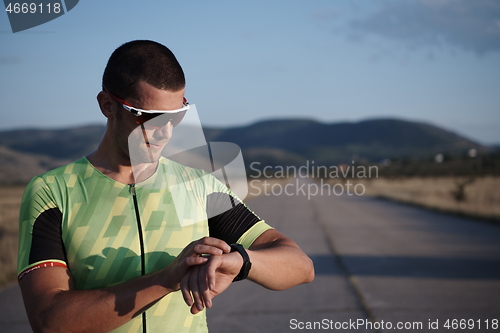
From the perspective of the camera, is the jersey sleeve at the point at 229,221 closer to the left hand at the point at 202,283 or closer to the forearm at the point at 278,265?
the forearm at the point at 278,265

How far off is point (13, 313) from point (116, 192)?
5460mm

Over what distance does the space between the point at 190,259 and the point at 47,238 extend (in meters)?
0.50

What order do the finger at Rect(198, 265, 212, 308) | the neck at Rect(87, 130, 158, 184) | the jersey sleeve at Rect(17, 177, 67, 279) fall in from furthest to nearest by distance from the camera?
1. the neck at Rect(87, 130, 158, 184)
2. the jersey sleeve at Rect(17, 177, 67, 279)
3. the finger at Rect(198, 265, 212, 308)

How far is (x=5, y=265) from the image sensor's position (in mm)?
9031

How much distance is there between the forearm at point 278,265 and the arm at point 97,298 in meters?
0.18

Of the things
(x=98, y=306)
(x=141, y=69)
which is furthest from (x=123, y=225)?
(x=141, y=69)

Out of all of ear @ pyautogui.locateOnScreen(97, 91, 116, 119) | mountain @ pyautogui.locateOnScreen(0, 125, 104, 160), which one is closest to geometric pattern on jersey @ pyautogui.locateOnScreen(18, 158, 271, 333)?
ear @ pyautogui.locateOnScreen(97, 91, 116, 119)

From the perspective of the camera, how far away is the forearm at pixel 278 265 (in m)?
1.71

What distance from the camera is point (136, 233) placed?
1810 mm

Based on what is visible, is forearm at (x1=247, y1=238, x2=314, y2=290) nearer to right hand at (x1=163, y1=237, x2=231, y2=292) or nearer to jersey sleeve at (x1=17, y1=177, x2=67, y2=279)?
right hand at (x1=163, y1=237, x2=231, y2=292)

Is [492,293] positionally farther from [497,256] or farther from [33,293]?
[33,293]

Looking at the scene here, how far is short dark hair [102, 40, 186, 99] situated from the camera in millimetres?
1697

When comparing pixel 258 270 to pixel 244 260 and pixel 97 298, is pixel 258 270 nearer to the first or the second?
pixel 244 260

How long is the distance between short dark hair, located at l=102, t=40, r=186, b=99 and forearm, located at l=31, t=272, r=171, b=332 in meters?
0.64
